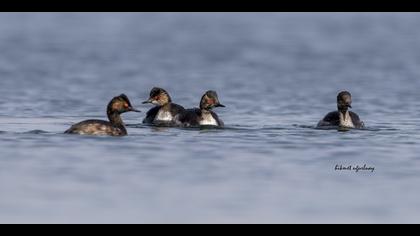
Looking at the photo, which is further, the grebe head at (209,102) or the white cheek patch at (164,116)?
the white cheek patch at (164,116)

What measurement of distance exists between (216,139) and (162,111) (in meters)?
3.44

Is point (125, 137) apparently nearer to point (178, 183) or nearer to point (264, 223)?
point (178, 183)

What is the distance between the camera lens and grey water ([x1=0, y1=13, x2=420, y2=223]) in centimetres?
1503

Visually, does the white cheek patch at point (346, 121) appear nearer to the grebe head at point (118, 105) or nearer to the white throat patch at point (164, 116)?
the white throat patch at point (164, 116)

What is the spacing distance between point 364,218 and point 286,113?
1343 centimetres

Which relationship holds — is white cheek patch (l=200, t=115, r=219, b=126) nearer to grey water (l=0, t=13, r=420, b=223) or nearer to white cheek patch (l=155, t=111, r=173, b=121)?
grey water (l=0, t=13, r=420, b=223)

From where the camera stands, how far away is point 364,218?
1438 cm

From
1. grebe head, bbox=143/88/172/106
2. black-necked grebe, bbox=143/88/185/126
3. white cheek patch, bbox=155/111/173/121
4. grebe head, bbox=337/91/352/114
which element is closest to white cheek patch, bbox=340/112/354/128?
grebe head, bbox=337/91/352/114

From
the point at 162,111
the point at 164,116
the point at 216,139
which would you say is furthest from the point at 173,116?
the point at 216,139

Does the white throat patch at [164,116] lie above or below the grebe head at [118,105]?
above

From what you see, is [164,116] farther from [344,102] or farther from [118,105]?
[344,102]

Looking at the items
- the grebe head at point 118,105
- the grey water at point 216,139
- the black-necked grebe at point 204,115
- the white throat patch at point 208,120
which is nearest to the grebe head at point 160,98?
the grey water at point 216,139

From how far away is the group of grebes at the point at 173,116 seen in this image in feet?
70.5
